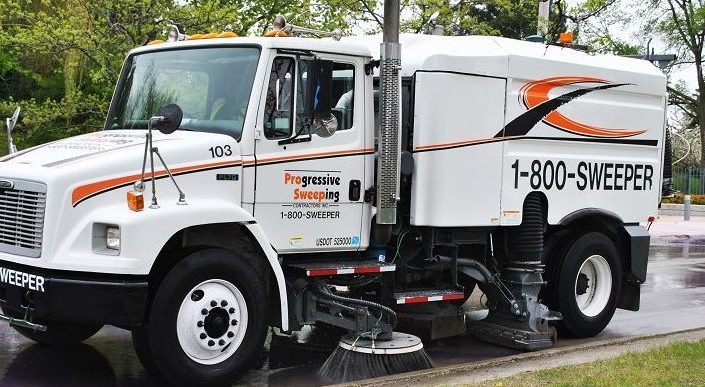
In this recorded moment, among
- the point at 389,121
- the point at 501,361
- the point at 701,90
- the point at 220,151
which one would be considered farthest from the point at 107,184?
the point at 701,90

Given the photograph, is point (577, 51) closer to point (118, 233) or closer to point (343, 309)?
point (343, 309)

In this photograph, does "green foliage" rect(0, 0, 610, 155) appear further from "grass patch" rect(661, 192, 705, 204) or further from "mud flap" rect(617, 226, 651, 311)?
"grass patch" rect(661, 192, 705, 204)

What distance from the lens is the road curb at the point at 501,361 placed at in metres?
6.72

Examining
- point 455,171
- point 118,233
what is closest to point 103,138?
point 118,233

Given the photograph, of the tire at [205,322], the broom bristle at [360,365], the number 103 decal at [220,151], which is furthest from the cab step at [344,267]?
the number 103 decal at [220,151]

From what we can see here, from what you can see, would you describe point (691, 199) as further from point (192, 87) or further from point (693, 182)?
point (192, 87)

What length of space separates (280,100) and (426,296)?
232cm

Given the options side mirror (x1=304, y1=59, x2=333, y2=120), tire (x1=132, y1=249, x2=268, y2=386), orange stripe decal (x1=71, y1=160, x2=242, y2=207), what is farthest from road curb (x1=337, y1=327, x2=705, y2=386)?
side mirror (x1=304, y1=59, x2=333, y2=120)

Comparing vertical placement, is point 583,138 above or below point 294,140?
above

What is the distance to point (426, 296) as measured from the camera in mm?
7816

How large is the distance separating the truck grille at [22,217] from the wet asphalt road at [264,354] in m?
1.11

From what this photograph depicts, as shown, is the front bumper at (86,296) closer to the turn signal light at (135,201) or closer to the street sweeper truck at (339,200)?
the street sweeper truck at (339,200)

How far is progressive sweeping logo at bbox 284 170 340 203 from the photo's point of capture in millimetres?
6977

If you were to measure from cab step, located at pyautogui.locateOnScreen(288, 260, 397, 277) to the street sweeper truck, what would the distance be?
20 millimetres
